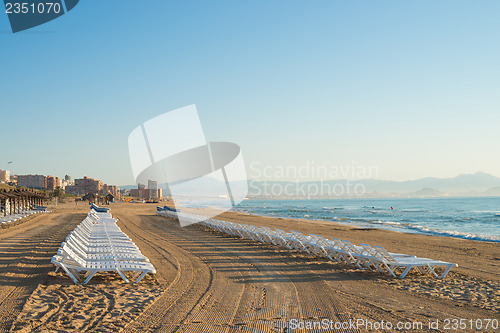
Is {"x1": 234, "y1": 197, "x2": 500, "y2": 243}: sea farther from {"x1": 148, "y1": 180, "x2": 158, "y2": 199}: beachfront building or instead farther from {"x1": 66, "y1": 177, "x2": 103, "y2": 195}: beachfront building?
{"x1": 66, "y1": 177, "x2": 103, "y2": 195}: beachfront building

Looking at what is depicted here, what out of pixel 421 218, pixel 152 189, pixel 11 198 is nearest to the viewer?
pixel 11 198

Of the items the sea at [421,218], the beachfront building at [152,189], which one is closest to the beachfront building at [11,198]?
the sea at [421,218]

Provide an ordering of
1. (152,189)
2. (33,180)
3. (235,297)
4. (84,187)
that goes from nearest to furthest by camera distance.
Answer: (235,297) → (33,180) → (84,187) → (152,189)

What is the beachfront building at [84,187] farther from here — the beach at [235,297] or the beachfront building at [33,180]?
the beach at [235,297]

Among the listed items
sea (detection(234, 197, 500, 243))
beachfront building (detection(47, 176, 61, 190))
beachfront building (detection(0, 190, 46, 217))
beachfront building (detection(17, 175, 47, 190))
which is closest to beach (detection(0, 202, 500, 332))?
beachfront building (detection(0, 190, 46, 217))

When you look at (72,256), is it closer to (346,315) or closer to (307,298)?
(307,298)

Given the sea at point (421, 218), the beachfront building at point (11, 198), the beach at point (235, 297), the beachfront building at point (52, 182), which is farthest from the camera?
the beachfront building at point (52, 182)

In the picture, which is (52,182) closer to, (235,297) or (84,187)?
(84,187)

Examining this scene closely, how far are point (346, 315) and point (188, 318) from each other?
2079 millimetres

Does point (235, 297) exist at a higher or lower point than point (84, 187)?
lower

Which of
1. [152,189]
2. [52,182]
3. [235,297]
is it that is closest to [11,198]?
[235,297]

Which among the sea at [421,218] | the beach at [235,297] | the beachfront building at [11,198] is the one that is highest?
the beachfront building at [11,198]

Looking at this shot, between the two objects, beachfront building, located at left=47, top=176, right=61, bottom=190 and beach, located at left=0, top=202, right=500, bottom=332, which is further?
beachfront building, located at left=47, top=176, right=61, bottom=190

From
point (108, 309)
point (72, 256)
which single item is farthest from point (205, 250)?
point (108, 309)
